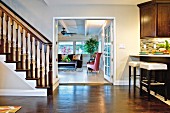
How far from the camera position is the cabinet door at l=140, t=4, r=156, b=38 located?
20.8 ft

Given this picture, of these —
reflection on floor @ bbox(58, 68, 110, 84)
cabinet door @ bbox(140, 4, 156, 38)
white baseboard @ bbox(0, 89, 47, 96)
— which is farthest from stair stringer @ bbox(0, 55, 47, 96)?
cabinet door @ bbox(140, 4, 156, 38)

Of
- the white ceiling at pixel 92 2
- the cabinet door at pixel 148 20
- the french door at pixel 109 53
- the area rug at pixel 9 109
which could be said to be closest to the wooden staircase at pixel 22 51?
the area rug at pixel 9 109

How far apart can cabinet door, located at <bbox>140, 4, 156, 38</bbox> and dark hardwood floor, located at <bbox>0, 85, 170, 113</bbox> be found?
208 centimetres

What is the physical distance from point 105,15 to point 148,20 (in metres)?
1.37

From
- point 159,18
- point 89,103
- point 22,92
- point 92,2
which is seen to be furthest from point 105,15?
point 22,92

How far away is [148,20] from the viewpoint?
6.55 meters

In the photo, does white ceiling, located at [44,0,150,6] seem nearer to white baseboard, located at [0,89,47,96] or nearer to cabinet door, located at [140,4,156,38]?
cabinet door, located at [140,4,156,38]

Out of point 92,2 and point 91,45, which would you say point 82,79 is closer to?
point 92,2

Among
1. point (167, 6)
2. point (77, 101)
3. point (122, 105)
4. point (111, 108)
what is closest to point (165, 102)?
point (122, 105)

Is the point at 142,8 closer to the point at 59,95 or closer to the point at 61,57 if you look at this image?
the point at 59,95

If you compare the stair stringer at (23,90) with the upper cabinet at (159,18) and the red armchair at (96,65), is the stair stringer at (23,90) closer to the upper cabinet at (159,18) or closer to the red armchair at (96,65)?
the upper cabinet at (159,18)

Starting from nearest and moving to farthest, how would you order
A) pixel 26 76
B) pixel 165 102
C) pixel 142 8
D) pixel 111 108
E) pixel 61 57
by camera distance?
pixel 111 108 → pixel 165 102 → pixel 26 76 → pixel 142 8 → pixel 61 57

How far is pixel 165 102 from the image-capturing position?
462 cm

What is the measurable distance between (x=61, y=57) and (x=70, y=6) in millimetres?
7276
